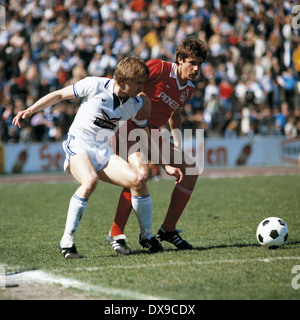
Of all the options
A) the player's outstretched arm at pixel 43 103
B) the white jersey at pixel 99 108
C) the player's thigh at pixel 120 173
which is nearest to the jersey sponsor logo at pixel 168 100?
the white jersey at pixel 99 108

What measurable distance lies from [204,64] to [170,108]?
46.4 ft

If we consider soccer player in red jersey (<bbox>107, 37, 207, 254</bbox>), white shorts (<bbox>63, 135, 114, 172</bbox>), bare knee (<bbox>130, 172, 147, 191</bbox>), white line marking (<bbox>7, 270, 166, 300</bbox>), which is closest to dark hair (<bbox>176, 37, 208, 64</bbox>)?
soccer player in red jersey (<bbox>107, 37, 207, 254</bbox>)

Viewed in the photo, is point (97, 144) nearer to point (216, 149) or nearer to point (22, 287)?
point (22, 287)

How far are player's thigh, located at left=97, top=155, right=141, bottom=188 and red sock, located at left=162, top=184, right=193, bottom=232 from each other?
3.05ft

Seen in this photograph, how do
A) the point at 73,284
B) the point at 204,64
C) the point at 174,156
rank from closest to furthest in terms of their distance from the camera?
the point at 73,284, the point at 174,156, the point at 204,64

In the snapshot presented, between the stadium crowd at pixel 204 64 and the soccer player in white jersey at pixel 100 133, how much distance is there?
1351cm

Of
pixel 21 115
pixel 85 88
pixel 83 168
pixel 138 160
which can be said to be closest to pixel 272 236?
pixel 138 160

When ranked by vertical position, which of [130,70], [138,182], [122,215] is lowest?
[122,215]

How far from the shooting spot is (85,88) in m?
6.15

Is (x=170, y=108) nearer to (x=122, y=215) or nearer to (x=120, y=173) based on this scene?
(x=120, y=173)

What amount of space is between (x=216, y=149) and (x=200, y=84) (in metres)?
2.34

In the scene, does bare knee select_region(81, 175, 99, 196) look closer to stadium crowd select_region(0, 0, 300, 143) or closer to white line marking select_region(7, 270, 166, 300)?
white line marking select_region(7, 270, 166, 300)
